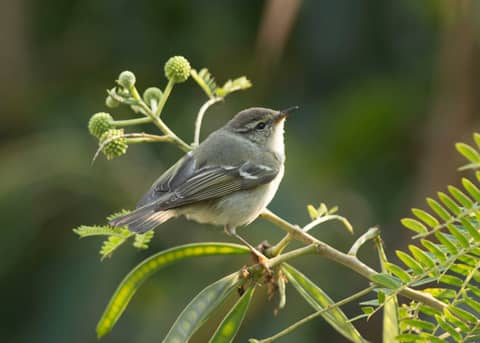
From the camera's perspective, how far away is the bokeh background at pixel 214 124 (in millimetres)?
5352

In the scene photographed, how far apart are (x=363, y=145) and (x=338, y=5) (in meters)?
1.10

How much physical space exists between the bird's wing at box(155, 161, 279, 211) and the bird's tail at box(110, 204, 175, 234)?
0.15 m

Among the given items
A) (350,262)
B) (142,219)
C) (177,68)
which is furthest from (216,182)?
(350,262)

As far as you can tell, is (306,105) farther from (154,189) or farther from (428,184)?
(154,189)

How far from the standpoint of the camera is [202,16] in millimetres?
6570

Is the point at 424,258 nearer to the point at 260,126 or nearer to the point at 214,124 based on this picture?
the point at 260,126

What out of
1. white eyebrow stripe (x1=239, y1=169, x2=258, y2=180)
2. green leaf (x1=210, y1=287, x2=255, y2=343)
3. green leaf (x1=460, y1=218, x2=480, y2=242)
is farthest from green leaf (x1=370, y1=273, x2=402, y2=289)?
white eyebrow stripe (x1=239, y1=169, x2=258, y2=180)

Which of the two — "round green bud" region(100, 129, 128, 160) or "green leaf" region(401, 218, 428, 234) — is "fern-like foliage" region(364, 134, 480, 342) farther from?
"round green bud" region(100, 129, 128, 160)

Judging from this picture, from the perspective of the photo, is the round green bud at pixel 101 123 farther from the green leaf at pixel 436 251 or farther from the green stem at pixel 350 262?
the green leaf at pixel 436 251

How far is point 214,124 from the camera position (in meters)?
6.23

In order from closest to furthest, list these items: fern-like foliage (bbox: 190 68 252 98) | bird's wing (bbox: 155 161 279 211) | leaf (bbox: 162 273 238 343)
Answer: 1. leaf (bbox: 162 273 238 343)
2. fern-like foliage (bbox: 190 68 252 98)
3. bird's wing (bbox: 155 161 279 211)

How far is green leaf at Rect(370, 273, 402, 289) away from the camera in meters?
1.91

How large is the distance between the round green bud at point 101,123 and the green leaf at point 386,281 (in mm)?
988

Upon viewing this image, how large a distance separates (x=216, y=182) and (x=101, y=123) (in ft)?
4.72
